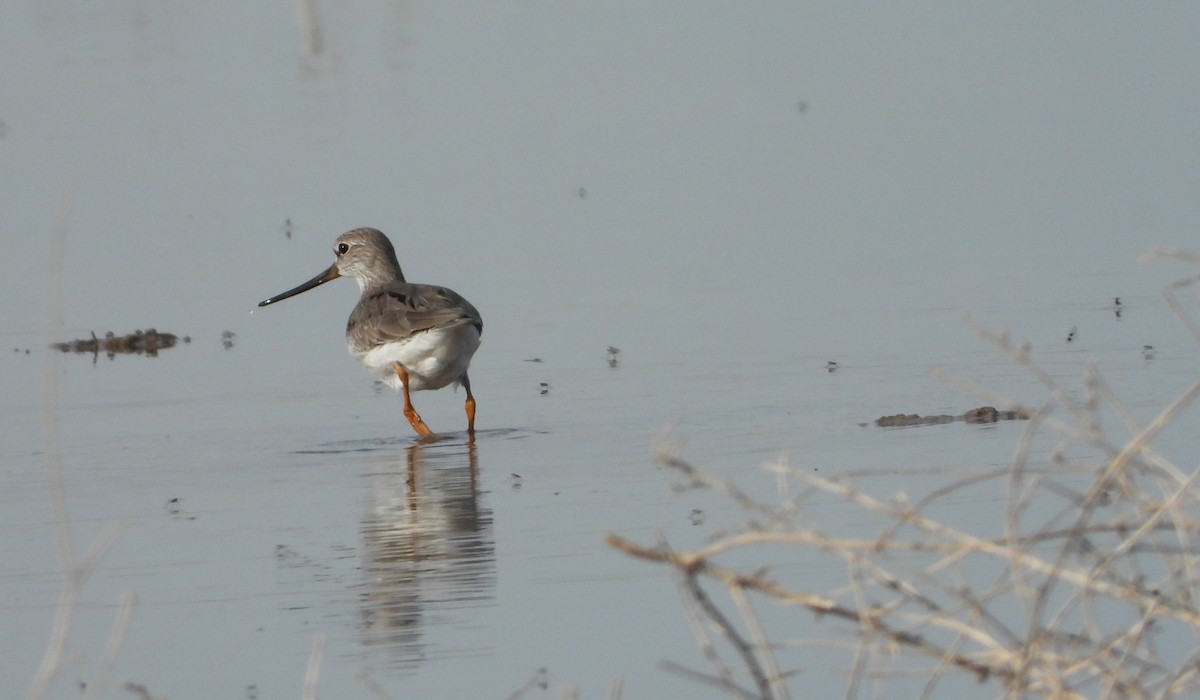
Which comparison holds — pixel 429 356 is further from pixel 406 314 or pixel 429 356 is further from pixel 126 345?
pixel 126 345

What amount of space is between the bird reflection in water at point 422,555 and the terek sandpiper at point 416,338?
41.7 inches

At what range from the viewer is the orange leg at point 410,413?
936cm

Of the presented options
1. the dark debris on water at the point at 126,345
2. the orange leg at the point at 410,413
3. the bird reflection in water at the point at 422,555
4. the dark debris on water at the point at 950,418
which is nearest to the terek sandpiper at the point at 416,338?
the orange leg at the point at 410,413

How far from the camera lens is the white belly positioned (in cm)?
970

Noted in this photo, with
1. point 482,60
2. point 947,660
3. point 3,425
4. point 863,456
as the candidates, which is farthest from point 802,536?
point 482,60

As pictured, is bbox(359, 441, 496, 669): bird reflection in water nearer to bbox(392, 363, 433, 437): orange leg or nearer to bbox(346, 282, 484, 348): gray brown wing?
bbox(392, 363, 433, 437): orange leg

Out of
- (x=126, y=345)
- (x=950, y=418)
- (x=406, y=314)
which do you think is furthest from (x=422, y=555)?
(x=126, y=345)

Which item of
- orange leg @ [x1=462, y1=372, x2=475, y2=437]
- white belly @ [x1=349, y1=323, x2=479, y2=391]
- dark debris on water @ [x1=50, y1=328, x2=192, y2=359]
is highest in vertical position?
dark debris on water @ [x1=50, y1=328, x2=192, y2=359]

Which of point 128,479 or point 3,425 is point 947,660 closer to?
point 128,479

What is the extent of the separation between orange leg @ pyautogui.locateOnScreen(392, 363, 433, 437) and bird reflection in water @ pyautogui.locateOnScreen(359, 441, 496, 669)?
62cm

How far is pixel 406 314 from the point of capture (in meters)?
9.87

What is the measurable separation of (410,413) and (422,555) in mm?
2943

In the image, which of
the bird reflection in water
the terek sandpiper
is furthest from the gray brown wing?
the bird reflection in water

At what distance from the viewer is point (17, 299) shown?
11.7m
